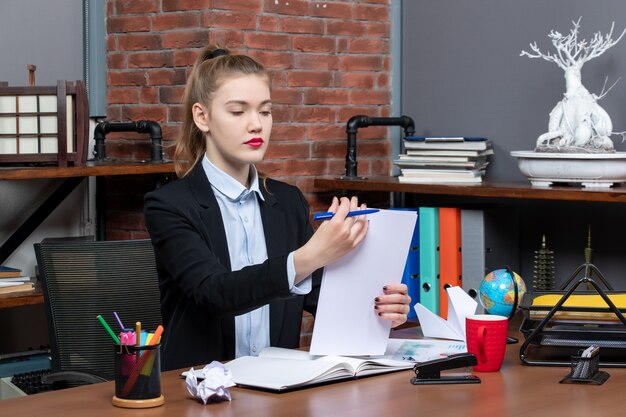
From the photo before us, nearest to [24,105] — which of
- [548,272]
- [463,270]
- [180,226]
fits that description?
[180,226]

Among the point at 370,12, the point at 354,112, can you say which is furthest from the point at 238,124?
the point at 370,12

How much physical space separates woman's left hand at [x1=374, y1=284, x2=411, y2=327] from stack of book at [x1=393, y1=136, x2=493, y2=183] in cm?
145

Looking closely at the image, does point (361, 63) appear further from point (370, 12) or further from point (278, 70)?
→ point (278, 70)

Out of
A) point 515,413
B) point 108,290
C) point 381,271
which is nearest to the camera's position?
point 515,413

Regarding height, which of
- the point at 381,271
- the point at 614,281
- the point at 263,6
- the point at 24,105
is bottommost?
the point at 614,281

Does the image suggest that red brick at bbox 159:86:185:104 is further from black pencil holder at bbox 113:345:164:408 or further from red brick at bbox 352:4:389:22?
black pencil holder at bbox 113:345:164:408

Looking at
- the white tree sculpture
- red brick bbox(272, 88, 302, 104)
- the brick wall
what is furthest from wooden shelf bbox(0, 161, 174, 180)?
the white tree sculpture

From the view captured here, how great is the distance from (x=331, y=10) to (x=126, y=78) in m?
0.80

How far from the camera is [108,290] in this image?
257 cm

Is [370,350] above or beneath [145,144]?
beneath

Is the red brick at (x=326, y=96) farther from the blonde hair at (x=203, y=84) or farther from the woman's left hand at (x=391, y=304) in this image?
the woman's left hand at (x=391, y=304)

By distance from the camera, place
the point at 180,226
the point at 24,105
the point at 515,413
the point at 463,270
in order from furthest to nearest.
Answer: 1. the point at 463,270
2. the point at 24,105
3. the point at 180,226
4. the point at 515,413

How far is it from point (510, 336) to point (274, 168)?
1.49m

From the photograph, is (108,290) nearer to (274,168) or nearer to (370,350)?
(370,350)
